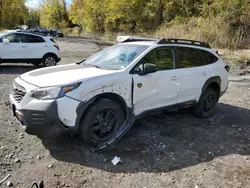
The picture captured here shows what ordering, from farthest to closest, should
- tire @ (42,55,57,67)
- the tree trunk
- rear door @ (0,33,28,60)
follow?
the tree trunk, tire @ (42,55,57,67), rear door @ (0,33,28,60)

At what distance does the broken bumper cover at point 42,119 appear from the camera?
368 cm

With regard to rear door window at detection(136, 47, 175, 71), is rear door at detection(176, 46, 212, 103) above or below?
below

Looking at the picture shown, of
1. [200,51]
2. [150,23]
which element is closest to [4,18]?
[150,23]

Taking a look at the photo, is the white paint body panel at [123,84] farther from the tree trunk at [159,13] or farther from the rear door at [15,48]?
the tree trunk at [159,13]

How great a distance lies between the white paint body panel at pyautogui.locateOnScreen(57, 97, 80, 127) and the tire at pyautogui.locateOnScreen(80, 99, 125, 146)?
22 cm

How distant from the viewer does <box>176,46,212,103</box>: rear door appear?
5.26m

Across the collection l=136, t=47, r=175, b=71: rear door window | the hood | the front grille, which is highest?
l=136, t=47, r=175, b=71: rear door window

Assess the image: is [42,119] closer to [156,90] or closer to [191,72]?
[156,90]

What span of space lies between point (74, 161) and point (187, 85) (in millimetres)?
2706

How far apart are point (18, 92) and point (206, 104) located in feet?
12.8

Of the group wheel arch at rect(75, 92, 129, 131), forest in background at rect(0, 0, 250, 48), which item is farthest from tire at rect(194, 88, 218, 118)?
forest in background at rect(0, 0, 250, 48)

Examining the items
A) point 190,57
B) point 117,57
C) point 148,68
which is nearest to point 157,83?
point 148,68

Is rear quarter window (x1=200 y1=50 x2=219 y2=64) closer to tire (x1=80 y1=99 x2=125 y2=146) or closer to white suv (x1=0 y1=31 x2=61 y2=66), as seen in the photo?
tire (x1=80 y1=99 x2=125 y2=146)

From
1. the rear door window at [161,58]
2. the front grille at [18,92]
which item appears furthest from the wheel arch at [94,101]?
the front grille at [18,92]
